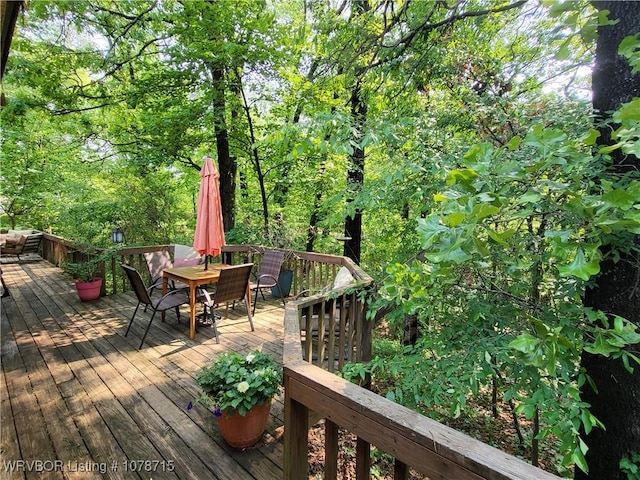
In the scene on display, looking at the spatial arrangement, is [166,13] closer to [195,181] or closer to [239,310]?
[195,181]

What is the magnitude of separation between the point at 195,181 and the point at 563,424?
32.9 ft

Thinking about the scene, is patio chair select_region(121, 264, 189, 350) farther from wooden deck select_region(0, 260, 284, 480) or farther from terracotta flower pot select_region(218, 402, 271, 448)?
terracotta flower pot select_region(218, 402, 271, 448)

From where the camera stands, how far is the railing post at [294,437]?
5.02ft

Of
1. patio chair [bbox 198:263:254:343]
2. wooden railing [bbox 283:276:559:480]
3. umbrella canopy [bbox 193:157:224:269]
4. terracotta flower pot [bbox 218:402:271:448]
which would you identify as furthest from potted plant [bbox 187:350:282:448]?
umbrella canopy [bbox 193:157:224:269]

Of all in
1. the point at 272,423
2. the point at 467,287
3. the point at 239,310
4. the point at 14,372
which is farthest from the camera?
the point at 239,310

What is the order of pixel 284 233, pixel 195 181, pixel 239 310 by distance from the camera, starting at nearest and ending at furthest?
1. pixel 239 310
2. pixel 284 233
3. pixel 195 181

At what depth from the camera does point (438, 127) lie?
105 inches

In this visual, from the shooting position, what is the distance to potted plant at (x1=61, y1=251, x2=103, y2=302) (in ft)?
17.5

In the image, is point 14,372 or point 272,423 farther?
point 14,372

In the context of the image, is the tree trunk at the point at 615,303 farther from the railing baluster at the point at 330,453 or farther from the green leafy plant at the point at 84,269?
the green leafy plant at the point at 84,269

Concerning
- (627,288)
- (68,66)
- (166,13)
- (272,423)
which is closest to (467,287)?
(627,288)

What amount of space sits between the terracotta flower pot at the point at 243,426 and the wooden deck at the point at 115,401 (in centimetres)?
8

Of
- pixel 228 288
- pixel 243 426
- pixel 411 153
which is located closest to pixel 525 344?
pixel 411 153

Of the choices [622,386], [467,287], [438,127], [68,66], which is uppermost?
Answer: [68,66]
